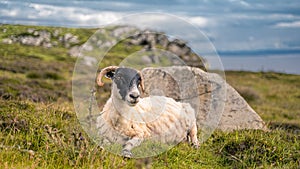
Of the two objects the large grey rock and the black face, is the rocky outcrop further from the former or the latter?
the black face

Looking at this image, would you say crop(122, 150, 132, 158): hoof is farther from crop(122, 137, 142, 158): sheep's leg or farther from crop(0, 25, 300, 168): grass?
crop(0, 25, 300, 168): grass

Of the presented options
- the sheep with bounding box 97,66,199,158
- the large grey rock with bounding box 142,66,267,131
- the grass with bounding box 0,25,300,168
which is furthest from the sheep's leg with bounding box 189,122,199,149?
the large grey rock with bounding box 142,66,267,131

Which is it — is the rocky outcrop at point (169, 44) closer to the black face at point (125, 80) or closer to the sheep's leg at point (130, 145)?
the black face at point (125, 80)

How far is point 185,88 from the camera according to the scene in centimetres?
1478

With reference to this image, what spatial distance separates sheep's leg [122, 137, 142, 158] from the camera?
9.24 m

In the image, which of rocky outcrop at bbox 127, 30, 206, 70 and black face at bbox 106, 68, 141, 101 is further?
rocky outcrop at bbox 127, 30, 206, 70

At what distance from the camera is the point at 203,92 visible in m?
14.9

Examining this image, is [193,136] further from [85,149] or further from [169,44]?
[85,149]

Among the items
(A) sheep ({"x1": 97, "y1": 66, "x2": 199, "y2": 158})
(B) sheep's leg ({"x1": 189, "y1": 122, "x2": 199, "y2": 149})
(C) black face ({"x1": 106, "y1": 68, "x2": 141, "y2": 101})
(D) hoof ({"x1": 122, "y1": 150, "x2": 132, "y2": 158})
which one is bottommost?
(B) sheep's leg ({"x1": 189, "y1": 122, "x2": 199, "y2": 149})

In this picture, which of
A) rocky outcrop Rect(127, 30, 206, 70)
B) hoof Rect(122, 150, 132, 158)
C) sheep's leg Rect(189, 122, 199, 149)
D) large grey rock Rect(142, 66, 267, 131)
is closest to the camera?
hoof Rect(122, 150, 132, 158)

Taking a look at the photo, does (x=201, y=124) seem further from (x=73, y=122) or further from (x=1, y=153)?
(x=1, y=153)

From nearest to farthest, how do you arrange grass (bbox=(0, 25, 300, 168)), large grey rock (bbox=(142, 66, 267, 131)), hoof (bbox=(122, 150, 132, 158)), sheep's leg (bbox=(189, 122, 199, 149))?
grass (bbox=(0, 25, 300, 168)) < hoof (bbox=(122, 150, 132, 158)) < sheep's leg (bbox=(189, 122, 199, 149)) < large grey rock (bbox=(142, 66, 267, 131))

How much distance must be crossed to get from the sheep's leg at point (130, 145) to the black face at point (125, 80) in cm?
78

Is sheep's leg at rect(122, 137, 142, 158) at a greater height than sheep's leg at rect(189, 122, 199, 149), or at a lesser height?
greater
